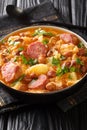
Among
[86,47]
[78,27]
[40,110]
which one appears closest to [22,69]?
[40,110]

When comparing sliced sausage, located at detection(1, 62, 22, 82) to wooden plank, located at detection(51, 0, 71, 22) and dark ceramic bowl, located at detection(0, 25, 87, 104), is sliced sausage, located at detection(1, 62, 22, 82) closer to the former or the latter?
dark ceramic bowl, located at detection(0, 25, 87, 104)

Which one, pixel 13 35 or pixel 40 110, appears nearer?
pixel 40 110

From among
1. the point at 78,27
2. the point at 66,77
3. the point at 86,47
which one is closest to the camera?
the point at 66,77

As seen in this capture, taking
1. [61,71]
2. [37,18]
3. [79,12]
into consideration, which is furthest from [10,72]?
[79,12]

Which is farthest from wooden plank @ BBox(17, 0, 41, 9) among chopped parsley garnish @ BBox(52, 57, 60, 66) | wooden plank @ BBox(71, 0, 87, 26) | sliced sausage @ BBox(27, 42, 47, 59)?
chopped parsley garnish @ BBox(52, 57, 60, 66)

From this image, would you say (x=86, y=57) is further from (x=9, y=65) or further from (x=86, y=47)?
(x=9, y=65)

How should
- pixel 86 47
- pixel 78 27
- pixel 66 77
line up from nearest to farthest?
pixel 66 77 → pixel 86 47 → pixel 78 27

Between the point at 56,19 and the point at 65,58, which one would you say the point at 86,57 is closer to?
the point at 65,58

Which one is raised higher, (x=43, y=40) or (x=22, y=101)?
(x=43, y=40)
